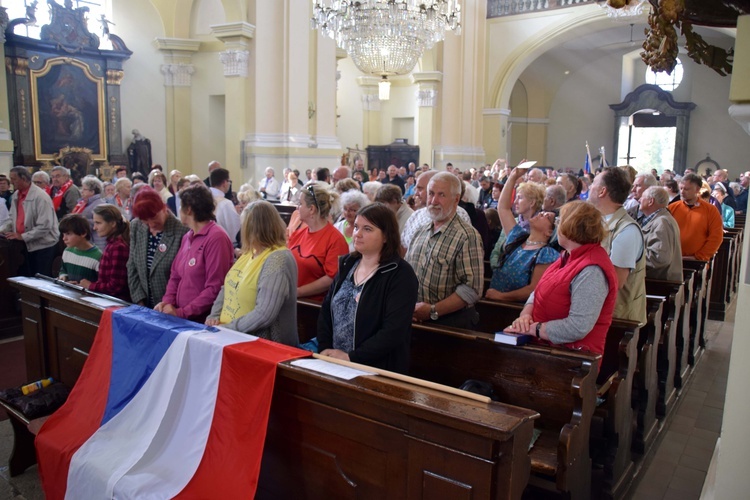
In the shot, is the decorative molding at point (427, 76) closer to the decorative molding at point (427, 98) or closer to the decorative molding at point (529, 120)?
the decorative molding at point (427, 98)

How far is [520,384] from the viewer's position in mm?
3072

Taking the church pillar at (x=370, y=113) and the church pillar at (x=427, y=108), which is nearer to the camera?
the church pillar at (x=427, y=108)

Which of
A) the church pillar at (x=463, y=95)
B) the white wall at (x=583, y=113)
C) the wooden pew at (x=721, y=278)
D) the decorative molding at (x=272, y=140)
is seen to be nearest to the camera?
the wooden pew at (x=721, y=278)

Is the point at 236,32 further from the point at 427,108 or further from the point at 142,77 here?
the point at 427,108

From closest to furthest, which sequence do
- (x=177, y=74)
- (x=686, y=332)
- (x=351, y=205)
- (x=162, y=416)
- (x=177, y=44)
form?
(x=162, y=416)
(x=351, y=205)
(x=686, y=332)
(x=177, y=44)
(x=177, y=74)

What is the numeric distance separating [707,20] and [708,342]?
547 cm

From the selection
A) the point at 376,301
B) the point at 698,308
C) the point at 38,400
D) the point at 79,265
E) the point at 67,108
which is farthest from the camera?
the point at 67,108

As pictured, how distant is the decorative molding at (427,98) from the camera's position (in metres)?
16.8

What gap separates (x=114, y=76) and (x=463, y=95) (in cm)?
901

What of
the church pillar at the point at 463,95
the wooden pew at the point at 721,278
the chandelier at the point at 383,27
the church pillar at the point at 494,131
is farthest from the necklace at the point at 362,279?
the church pillar at the point at 494,131

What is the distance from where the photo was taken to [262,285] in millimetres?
3178

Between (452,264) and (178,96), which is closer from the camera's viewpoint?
(452,264)

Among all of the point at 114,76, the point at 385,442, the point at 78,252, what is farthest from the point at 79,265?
the point at 114,76

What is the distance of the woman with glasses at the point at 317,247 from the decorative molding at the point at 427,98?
13228 millimetres
